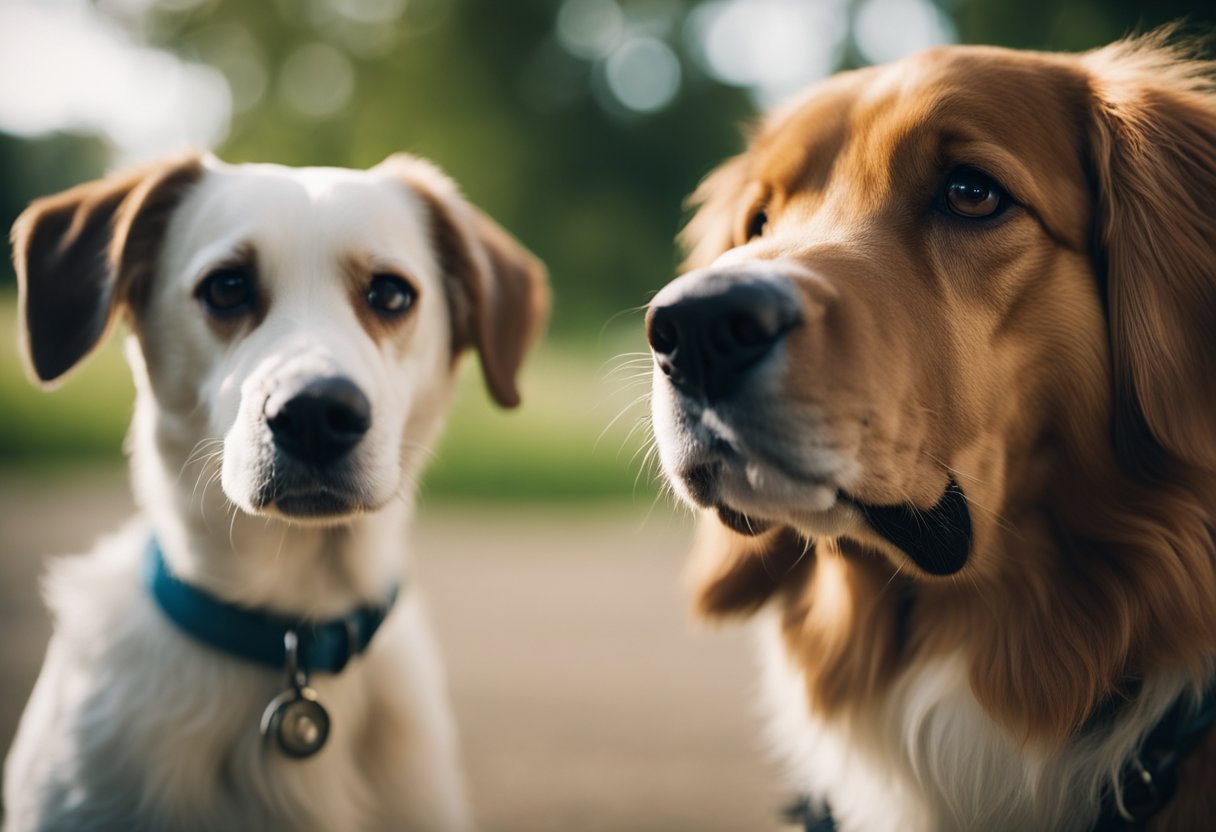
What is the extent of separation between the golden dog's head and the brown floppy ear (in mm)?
282

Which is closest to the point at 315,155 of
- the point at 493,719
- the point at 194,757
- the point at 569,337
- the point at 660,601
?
the point at 569,337

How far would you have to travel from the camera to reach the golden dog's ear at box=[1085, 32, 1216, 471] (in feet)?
6.43

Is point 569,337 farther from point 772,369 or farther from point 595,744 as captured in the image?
point 772,369

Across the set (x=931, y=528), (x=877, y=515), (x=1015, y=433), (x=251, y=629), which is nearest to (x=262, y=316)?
(x=251, y=629)

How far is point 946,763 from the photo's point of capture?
7.02 ft

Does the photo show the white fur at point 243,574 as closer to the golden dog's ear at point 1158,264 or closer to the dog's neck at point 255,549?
the dog's neck at point 255,549

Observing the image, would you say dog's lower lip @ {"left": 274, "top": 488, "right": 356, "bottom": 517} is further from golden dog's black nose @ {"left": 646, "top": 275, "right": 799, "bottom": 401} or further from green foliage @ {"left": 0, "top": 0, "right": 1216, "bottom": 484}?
green foliage @ {"left": 0, "top": 0, "right": 1216, "bottom": 484}

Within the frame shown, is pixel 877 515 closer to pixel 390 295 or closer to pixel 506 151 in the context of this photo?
pixel 390 295

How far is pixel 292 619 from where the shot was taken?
2.38 m

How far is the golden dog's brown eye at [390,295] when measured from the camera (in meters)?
2.51

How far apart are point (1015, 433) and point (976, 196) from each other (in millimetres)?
520

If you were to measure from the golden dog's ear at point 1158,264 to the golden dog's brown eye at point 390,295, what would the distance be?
1.71m

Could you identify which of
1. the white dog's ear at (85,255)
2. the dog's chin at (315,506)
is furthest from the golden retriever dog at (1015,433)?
the white dog's ear at (85,255)

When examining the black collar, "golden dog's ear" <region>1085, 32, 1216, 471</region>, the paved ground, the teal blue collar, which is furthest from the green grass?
the black collar
